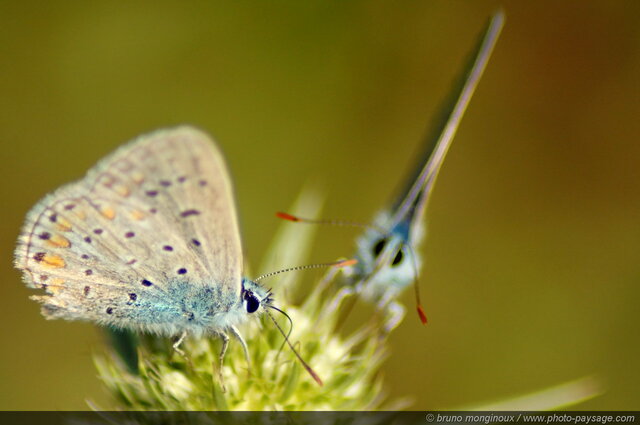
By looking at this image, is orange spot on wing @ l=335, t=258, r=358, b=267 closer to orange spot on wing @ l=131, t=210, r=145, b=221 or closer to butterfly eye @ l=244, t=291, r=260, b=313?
butterfly eye @ l=244, t=291, r=260, b=313

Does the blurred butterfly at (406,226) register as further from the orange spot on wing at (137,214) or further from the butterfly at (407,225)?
the orange spot on wing at (137,214)

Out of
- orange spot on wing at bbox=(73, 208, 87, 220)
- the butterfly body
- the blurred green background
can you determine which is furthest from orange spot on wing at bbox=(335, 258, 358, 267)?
the blurred green background

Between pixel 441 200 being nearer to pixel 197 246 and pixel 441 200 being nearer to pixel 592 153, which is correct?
pixel 592 153

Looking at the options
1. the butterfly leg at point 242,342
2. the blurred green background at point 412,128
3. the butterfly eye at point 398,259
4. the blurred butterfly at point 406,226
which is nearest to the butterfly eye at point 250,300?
the butterfly leg at point 242,342

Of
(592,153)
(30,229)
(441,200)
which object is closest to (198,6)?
(441,200)

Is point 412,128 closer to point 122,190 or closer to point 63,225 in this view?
point 122,190

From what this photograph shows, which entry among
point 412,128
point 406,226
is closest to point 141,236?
point 406,226
